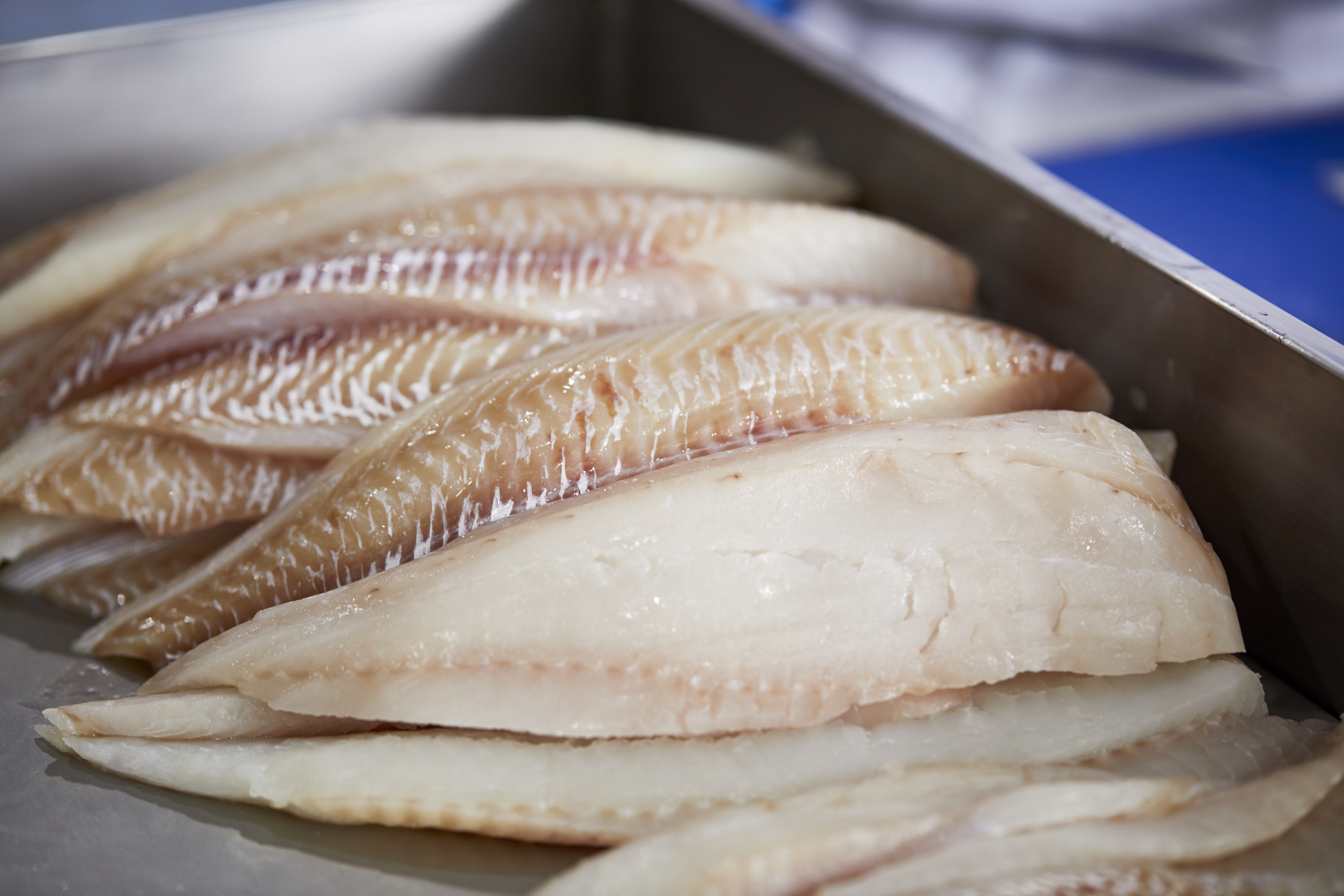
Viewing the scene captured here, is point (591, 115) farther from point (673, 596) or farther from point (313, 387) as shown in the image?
point (673, 596)

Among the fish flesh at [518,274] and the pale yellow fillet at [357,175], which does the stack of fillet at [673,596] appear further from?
the pale yellow fillet at [357,175]

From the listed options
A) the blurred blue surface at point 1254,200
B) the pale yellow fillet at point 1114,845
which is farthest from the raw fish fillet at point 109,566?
the blurred blue surface at point 1254,200

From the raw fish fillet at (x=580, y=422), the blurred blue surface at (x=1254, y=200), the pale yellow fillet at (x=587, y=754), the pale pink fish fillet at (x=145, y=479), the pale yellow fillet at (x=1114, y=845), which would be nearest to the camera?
the pale yellow fillet at (x=1114, y=845)

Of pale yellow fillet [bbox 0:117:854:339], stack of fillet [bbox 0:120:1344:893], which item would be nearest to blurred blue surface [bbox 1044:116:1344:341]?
pale yellow fillet [bbox 0:117:854:339]

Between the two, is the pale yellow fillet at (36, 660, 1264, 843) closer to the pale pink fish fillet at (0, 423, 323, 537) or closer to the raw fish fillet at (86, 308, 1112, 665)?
the raw fish fillet at (86, 308, 1112, 665)

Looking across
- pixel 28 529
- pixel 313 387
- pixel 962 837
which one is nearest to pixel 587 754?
pixel 962 837
